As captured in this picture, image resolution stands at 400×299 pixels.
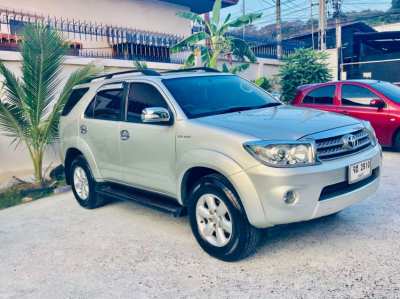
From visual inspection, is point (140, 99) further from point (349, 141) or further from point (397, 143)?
point (397, 143)

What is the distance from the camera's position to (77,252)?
4.26m

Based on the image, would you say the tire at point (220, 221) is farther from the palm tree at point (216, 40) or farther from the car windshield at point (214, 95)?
the palm tree at point (216, 40)

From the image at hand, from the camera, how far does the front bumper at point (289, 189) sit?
→ 323 centimetres

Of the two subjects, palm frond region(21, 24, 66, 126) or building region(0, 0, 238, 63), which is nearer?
palm frond region(21, 24, 66, 126)

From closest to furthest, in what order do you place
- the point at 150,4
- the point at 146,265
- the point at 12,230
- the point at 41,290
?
the point at 41,290, the point at 146,265, the point at 12,230, the point at 150,4

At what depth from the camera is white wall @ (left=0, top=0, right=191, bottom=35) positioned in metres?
12.4

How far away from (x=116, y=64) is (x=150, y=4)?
22.1 ft

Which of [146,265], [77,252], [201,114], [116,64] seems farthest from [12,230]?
[116,64]

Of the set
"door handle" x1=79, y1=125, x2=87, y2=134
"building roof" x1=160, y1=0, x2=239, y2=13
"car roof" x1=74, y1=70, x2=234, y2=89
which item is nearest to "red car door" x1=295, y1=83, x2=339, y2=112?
"car roof" x1=74, y1=70, x2=234, y2=89

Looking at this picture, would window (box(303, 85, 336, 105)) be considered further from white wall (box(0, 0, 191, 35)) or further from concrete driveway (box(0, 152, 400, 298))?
white wall (box(0, 0, 191, 35))

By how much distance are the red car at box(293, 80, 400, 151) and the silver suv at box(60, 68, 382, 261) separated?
3972mm

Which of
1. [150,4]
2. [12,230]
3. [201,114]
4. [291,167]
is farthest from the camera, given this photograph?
[150,4]

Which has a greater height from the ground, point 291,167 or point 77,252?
point 291,167

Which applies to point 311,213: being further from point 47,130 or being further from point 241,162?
point 47,130
